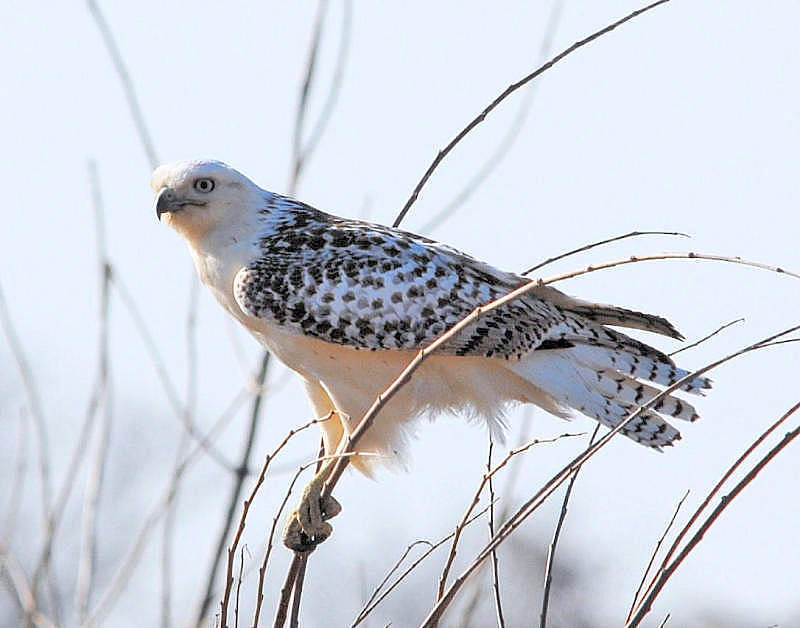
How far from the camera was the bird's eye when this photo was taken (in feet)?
21.2

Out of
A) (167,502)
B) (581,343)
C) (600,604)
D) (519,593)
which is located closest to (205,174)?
(581,343)

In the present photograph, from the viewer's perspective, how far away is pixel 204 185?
6473 mm

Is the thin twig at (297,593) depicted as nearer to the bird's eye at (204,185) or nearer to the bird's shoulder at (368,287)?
the bird's shoulder at (368,287)

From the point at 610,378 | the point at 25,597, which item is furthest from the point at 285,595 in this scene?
the point at 610,378

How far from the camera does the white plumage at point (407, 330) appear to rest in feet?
19.8

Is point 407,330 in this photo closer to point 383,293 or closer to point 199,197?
point 383,293

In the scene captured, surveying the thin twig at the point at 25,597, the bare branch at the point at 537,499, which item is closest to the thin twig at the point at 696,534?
the bare branch at the point at 537,499

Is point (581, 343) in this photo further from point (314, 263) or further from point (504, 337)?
point (314, 263)

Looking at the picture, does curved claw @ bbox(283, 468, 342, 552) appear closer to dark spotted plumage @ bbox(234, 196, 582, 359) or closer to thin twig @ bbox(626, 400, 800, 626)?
dark spotted plumage @ bbox(234, 196, 582, 359)

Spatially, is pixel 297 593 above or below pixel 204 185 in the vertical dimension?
below

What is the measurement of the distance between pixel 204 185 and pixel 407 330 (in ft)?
3.49

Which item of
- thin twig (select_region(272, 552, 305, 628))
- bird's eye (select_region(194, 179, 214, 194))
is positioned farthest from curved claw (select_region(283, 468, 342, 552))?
bird's eye (select_region(194, 179, 214, 194))

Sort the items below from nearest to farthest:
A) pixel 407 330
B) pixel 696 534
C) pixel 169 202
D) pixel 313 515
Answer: pixel 696 534, pixel 313 515, pixel 407 330, pixel 169 202

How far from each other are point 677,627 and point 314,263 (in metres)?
14.8
